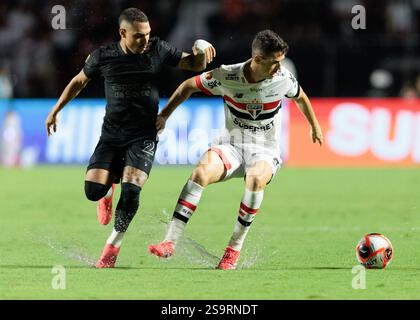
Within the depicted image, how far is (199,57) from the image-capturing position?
29.0ft

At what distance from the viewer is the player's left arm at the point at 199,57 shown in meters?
8.79

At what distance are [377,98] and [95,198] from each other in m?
11.8

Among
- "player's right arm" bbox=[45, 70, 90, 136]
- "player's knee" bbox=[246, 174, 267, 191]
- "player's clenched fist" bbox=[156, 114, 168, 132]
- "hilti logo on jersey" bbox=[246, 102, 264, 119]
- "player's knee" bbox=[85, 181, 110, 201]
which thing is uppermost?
"player's right arm" bbox=[45, 70, 90, 136]

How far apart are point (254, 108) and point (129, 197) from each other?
1.29m

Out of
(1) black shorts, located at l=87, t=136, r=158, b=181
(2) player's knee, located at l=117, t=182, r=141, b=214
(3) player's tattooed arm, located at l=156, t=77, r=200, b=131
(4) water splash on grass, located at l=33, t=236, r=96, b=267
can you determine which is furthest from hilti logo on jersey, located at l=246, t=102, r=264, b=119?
(4) water splash on grass, located at l=33, t=236, r=96, b=267

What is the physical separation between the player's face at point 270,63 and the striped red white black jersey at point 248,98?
162 mm

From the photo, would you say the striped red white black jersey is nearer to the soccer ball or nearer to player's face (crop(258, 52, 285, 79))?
player's face (crop(258, 52, 285, 79))

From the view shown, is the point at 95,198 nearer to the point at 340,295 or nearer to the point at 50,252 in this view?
the point at 50,252

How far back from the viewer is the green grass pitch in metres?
7.74

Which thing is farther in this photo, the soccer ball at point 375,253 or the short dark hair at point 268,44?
the soccer ball at point 375,253

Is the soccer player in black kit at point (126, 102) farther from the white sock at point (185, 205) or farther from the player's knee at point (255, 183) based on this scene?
the player's knee at point (255, 183)

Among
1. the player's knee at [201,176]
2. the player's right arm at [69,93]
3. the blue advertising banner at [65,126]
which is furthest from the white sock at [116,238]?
the blue advertising banner at [65,126]

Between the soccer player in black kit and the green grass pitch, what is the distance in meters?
0.76

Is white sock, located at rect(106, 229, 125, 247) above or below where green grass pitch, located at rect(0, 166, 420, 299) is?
above
